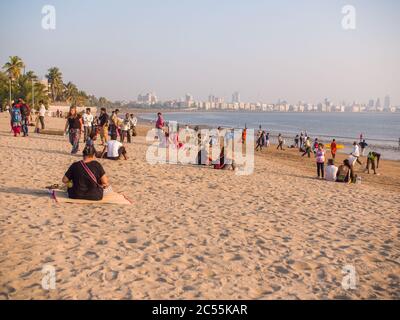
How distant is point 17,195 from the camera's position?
788cm

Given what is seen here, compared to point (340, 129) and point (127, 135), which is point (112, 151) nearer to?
point (127, 135)

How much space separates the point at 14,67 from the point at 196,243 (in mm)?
76193

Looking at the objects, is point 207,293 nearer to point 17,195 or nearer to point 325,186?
point 17,195

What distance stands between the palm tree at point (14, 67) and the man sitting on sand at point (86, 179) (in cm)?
7245

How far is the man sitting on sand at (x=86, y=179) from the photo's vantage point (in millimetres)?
7074

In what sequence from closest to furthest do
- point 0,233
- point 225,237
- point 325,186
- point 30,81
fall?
1. point 0,233
2. point 225,237
3. point 325,186
4. point 30,81

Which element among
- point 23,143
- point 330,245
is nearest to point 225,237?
point 330,245

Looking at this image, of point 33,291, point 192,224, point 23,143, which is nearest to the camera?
point 33,291

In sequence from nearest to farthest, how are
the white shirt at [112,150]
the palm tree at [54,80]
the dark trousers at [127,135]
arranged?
1. the white shirt at [112,150]
2. the dark trousers at [127,135]
3. the palm tree at [54,80]

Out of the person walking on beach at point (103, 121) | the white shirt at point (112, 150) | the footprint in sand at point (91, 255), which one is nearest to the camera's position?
the footprint in sand at point (91, 255)

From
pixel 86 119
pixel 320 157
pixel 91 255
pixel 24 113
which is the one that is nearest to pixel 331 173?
pixel 320 157

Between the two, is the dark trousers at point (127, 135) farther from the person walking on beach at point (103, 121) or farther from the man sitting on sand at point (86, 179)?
the man sitting on sand at point (86, 179)

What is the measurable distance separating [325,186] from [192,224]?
22.3ft

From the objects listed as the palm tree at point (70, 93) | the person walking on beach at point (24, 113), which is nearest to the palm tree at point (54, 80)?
the palm tree at point (70, 93)
